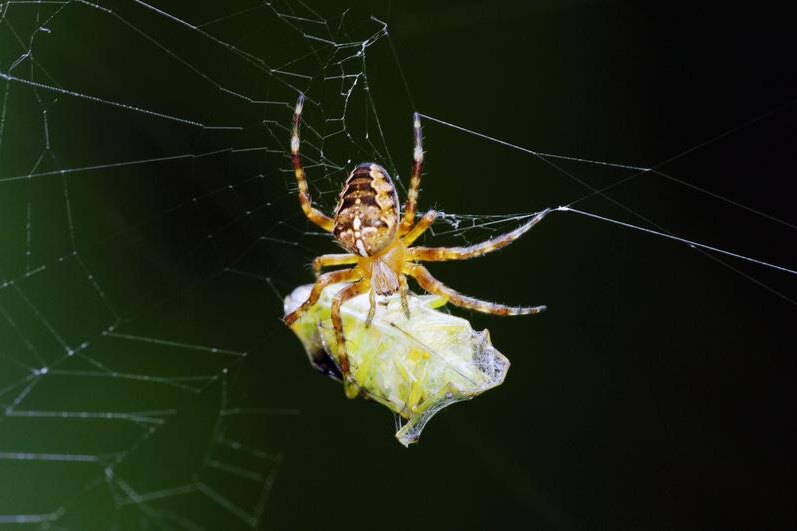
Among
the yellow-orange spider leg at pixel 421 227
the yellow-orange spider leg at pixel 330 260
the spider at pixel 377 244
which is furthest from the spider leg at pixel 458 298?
the yellow-orange spider leg at pixel 330 260

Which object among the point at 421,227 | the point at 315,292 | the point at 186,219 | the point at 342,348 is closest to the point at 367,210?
the point at 421,227

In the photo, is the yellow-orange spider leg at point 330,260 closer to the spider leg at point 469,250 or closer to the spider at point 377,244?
the spider at point 377,244

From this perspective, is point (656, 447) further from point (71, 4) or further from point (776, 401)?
point (71, 4)

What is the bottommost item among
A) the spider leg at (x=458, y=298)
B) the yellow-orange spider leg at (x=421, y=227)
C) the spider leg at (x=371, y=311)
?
the spider leg at (x=458, y=298)

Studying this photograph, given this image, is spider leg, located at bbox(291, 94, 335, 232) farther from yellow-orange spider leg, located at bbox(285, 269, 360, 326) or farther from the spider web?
the spider web

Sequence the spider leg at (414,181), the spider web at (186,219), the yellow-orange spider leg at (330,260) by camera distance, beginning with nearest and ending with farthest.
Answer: the spider leg at (414,181), the yellow-orange spider leg at (330,260), the spider web at (186,219)

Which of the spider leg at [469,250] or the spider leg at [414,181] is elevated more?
the spider leg at [414,181]
